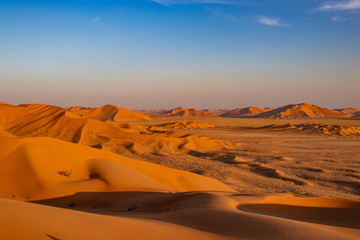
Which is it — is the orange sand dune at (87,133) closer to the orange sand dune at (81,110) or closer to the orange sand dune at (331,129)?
the orange sand dune at (331,129)

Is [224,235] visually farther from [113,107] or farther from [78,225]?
[113,107]

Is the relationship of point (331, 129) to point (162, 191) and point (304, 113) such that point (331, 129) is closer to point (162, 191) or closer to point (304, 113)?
point (162, 191)

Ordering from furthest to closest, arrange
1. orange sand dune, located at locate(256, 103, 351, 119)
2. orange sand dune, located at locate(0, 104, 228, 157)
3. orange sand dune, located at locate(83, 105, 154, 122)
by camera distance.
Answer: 1. orange sand dune, located at locate(256, 103, 351, 119)
2. orange sand dune, located at locate(83, 105, 154, 122)
3. orange sand dune, located at locate(0, 104, 228, 157)

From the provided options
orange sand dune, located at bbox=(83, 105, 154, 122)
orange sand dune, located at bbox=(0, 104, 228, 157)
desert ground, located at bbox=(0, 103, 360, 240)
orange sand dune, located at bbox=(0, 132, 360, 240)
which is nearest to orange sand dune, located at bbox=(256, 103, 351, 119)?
orange sand dune, located at bbox=(83, 105, 154, 122)

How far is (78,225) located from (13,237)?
105 centimetres

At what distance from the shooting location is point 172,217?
6.48m

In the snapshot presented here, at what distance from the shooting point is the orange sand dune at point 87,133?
2662 cm

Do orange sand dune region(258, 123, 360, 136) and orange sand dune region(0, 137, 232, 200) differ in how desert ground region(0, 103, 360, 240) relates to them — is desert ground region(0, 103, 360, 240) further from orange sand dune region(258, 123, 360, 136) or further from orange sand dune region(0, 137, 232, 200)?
orange sand dune region(258, 123, 360, 136)

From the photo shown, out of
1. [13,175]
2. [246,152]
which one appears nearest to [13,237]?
[13,175]

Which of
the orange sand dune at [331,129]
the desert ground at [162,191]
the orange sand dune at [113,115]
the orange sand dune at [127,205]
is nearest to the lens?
the orange sand dune at [127,205]

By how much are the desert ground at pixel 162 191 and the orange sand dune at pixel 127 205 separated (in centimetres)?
3

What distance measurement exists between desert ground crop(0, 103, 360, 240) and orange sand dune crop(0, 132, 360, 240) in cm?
3

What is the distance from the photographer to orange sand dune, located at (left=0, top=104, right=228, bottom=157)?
26.6 m

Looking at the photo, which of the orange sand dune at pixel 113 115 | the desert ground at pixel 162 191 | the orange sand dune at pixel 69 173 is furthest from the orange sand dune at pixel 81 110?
the orange sand dune at pixel 69 173
